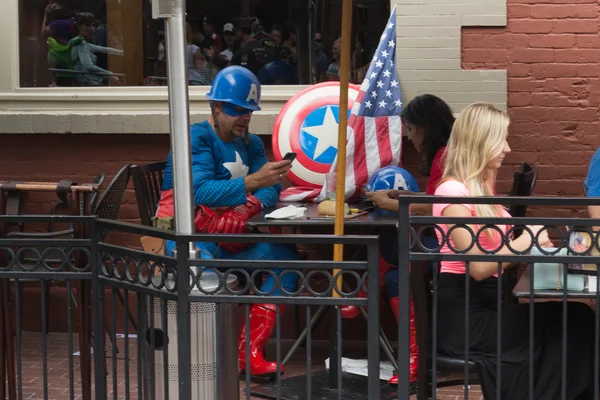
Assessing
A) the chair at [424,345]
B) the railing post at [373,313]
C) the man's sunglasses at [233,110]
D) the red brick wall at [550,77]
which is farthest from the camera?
the red brick wall at [550,77]

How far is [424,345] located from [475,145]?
98 cm

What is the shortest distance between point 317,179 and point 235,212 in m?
0.80

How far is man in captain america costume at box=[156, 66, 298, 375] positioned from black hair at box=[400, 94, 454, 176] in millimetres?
853

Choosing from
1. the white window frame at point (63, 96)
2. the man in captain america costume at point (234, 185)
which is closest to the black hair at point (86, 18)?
the white window frame at point (63, 96)

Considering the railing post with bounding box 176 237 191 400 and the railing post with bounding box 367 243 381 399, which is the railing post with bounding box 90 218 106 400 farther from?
the railing post with bounding box 367 243 381 399

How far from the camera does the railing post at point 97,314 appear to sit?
396 cm

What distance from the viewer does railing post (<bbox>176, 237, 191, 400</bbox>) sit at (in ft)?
12.4

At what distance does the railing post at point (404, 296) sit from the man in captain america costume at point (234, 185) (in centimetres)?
188

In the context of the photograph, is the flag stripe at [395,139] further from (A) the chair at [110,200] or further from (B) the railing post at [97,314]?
(B) the railing post at [97,314]

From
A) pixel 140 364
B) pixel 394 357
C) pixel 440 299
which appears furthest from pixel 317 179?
pixel 140 364

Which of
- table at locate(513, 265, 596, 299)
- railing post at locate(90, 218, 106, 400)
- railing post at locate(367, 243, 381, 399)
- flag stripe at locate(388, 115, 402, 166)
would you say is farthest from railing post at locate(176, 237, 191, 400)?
flag stripe at locate(388, 115, 402, 166)

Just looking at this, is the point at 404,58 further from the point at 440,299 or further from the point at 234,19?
the point at 440,299

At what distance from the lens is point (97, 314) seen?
3998 millimetres

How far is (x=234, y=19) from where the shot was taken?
7.02m
